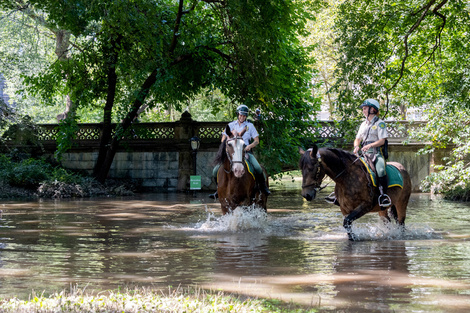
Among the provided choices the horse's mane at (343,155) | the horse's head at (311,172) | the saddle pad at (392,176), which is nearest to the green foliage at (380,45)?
the saddle pad at (392,176)

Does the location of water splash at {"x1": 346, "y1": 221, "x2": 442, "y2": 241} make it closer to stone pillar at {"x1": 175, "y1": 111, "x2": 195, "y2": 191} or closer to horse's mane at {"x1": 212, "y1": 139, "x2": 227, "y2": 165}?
horse's mane at {"x1": 212, "y1": 139, "x2": 227, "y2": 165}

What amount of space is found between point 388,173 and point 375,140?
72 cm

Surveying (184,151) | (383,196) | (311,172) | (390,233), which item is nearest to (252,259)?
(311,172)

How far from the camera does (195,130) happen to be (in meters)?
28.2

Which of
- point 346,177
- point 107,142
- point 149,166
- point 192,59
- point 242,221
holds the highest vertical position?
point 192,59

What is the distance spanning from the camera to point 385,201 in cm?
1018

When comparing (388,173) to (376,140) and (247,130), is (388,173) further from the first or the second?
(247,130)

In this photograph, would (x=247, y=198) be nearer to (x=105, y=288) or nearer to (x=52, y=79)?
(x=105, y=288)

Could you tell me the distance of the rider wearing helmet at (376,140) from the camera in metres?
10.1

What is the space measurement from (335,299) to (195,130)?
75.6ft

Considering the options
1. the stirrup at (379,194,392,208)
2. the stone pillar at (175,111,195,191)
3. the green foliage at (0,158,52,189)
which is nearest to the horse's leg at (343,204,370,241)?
the stirrup at (379,194,392,208)

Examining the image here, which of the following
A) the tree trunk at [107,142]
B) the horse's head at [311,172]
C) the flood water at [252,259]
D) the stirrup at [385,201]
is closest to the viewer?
the flood water at [252,259]

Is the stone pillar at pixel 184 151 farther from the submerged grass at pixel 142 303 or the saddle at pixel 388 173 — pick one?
the submerged grass at pixel 142 303

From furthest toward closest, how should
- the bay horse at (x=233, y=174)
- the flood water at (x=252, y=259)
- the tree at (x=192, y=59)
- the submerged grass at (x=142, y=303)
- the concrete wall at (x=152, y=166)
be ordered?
the concrete wall at (x=152, y=166), the tree at (x=192, y=59), the bay horse at (x=233, y=174), the flood water at (x=252, y=259), the submerged grass at (x=142, y=303)
